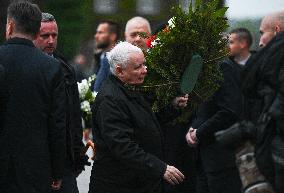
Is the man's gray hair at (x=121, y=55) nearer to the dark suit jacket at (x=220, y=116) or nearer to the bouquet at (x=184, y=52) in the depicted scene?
the bouquet at (x=184, y=52)

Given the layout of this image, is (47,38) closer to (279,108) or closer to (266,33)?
(266,33)

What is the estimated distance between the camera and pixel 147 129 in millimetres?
7387

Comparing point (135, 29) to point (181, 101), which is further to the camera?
point (135, 29)

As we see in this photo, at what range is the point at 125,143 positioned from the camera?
7211 mm

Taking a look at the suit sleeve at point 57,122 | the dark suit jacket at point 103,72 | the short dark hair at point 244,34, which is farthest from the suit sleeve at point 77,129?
the short dark hair at point 244,34

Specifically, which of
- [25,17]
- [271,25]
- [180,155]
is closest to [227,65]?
[180,155]

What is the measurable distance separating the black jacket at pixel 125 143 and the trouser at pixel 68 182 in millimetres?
526

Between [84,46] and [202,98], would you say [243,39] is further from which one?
[84,46]

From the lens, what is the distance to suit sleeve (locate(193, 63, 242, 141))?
910 centimetres

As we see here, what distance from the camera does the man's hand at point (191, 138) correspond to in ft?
30.1

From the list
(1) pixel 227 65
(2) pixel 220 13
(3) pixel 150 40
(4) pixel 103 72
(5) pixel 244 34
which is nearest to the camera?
(2) pixel 220 13

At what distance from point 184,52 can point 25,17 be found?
1321 millimetres

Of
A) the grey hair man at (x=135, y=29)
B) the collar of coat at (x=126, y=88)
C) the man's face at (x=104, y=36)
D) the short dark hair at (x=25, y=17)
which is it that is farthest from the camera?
the man's face at (x=104, y=36)

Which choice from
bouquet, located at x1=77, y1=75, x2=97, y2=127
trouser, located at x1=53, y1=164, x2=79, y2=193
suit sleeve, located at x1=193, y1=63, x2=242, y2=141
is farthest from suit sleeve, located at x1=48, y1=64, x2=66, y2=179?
bouquet, located at x1=77, y1=75, x2=97, y2=127
